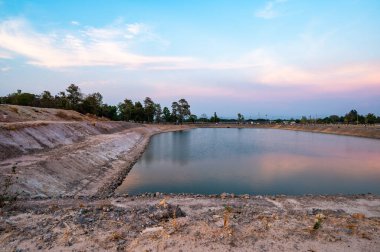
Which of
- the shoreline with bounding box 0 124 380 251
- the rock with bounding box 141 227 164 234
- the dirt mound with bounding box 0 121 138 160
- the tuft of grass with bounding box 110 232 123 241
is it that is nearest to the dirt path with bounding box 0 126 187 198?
the dirt mound with bounding box 0 121 138 160

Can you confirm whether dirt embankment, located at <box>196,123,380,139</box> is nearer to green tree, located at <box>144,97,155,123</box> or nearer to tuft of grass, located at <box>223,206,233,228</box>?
green tree, located at <box>144,97,155,123</box>

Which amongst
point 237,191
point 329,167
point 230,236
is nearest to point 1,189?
point 230,236

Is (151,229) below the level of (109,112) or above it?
below

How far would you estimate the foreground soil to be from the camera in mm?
7609

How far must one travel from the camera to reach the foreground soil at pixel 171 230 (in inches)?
300

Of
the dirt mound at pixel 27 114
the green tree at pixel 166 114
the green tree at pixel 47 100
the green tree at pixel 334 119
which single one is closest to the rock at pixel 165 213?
the dirt mound at pixel 27 114

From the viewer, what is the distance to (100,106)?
305 feet

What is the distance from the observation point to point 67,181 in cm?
1742

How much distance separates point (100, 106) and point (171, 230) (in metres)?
90.1

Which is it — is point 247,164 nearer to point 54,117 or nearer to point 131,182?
point 131,182

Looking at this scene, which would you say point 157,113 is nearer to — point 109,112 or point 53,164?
point 109,112

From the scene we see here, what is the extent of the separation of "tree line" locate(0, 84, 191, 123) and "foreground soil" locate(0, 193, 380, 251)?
2511 inches

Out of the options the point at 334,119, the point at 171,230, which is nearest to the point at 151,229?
the point at 171,230

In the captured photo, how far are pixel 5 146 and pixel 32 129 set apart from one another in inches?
256
